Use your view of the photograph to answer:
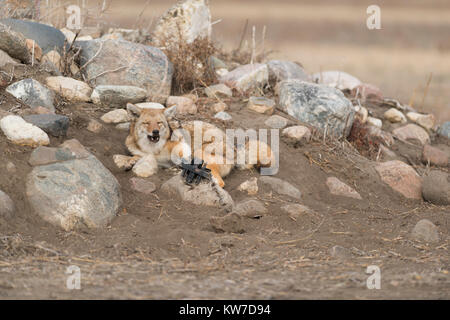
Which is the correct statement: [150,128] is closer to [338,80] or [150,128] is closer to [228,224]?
[228,224]

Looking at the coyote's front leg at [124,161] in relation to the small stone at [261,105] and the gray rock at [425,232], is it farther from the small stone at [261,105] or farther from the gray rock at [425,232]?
the gray rock at [425,232]

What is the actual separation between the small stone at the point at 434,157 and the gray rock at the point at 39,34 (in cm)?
664

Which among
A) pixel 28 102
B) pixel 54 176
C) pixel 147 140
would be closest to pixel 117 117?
pixel 147 140

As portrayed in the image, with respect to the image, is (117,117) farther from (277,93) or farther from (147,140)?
(277,93)

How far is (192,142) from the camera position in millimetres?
8938

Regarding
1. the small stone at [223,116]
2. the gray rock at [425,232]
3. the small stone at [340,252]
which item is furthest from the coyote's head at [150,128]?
the gray rock at [425,232]

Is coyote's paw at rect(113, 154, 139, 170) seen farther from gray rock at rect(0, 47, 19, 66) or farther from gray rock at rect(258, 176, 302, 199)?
gray rock at rect(0, 47, 19, 66)

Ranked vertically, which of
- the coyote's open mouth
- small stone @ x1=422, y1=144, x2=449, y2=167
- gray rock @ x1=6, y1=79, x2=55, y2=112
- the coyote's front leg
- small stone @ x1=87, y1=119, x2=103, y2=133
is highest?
gray rock @ x1=6, y1=79, x2=55, y2=112

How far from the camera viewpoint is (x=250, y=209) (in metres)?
7.07

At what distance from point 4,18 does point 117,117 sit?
3047 mm

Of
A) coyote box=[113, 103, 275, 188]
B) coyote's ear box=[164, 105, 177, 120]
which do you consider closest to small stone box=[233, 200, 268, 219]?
coyote box=[113, 103, 275, 188]

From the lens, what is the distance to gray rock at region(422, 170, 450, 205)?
27.9ft

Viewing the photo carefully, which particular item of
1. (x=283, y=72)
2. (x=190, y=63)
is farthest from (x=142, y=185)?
(x=283, y=72)

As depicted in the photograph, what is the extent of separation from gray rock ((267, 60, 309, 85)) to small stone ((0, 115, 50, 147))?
5.55 metres
